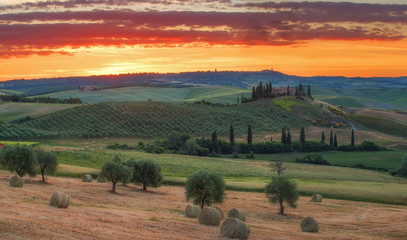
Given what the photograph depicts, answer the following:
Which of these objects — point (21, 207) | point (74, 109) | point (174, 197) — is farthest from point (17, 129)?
point (21, 207)

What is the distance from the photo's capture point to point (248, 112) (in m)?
171

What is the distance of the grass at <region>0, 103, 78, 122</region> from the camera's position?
144750mm

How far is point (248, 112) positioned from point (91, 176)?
116841 mm

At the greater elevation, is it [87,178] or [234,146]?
[87,178]

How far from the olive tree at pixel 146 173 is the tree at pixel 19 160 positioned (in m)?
11.3

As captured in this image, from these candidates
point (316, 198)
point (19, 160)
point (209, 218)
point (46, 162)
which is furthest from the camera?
point (46, 162)

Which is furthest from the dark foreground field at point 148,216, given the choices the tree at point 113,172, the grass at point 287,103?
the grass at point 287,103

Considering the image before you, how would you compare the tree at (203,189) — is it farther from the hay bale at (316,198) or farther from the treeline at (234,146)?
the treeline at (234,146)

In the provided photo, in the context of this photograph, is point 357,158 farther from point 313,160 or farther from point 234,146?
point 234,146

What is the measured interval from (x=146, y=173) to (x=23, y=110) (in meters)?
110

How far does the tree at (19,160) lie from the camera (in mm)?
49812

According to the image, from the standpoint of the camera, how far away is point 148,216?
113 ft

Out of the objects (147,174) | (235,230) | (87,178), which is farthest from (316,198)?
(87,178)

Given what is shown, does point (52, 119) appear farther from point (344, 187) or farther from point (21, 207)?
point (21, 207)
